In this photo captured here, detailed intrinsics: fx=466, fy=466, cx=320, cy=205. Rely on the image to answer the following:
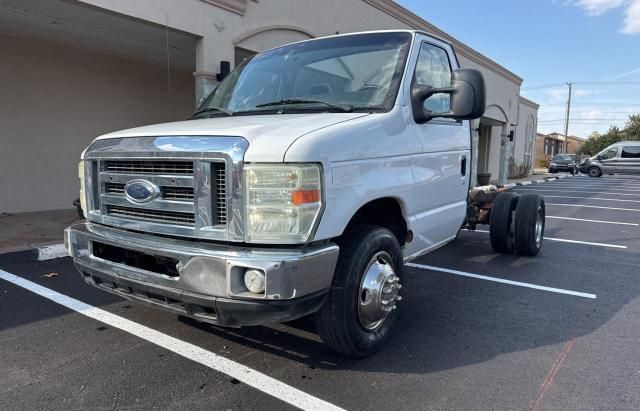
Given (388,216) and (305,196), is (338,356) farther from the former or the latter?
(305,196)

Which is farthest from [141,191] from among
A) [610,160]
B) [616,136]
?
[616,136]

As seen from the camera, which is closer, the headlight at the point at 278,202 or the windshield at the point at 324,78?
the headlight at the point at 278,202

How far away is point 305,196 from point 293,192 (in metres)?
0.07

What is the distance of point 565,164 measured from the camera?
35.4 m

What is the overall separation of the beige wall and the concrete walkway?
0.59 m

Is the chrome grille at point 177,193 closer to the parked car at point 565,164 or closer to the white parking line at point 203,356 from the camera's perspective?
the white parking line at point 203,356

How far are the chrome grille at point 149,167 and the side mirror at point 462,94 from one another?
1802mm

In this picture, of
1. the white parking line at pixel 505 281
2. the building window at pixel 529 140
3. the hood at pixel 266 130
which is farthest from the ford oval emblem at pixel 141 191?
the building window at pixel 529 140

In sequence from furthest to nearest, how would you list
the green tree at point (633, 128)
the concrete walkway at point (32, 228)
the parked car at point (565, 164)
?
the green tree at point (633, 128) < the parked car at point (565, 164) < the concrete walkway at point (32, 228)

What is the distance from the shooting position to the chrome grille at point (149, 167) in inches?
109

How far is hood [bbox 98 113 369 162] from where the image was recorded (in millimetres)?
2557

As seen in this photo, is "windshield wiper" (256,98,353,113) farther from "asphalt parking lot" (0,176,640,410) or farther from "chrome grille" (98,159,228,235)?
"asphalt parking lot" (0,176,640,410)

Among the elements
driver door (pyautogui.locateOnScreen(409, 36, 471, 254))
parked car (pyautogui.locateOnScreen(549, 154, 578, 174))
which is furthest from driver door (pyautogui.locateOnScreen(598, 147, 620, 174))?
driver door (pyautogui.locateOnScreen(409, 36, 471, 254))

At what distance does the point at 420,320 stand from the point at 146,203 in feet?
8.17
